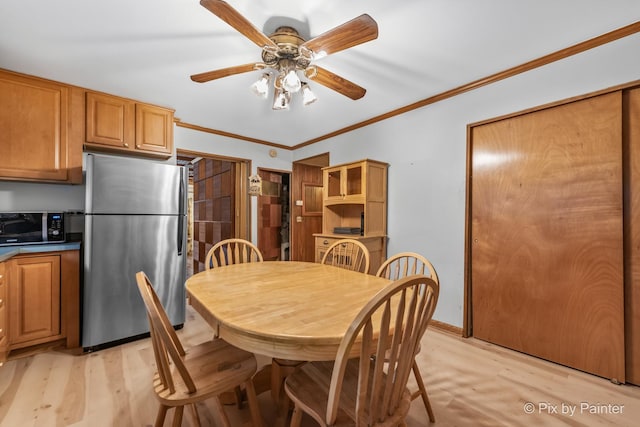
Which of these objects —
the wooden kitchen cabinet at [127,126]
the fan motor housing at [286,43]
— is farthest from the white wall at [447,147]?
the wooden kitchen cabinet at [127,126]

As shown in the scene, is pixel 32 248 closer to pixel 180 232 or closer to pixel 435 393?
pixel 180 232

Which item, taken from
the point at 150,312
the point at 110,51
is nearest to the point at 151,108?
the point at 110,51

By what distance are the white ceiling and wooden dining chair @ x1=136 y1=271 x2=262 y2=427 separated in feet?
5.12

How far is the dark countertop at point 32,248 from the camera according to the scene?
1912 millimetres

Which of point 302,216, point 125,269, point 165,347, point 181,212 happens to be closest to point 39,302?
point 125,269

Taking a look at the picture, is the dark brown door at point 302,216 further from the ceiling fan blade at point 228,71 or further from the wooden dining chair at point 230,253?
the ceiling fan blade at point 228,71

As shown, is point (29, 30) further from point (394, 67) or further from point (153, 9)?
point (394, 67)

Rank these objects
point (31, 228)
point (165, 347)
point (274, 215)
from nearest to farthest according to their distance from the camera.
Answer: point (165, 347)
point (31, 228)
point (274, 215)

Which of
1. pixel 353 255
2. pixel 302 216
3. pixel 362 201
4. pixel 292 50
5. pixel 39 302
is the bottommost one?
pixel 39 302

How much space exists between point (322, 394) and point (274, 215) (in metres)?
3.68

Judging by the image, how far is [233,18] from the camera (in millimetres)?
1231

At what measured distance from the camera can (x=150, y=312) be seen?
929 millimetres

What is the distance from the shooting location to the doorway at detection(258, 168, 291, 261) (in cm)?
430

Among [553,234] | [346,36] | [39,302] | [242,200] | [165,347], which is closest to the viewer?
[165,347]
